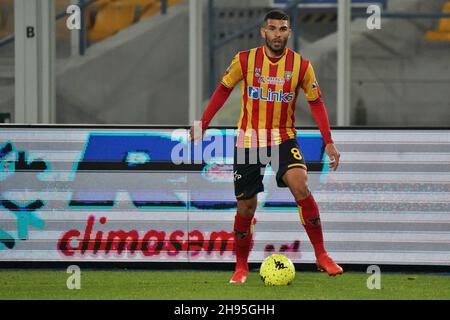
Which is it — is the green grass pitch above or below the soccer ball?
below

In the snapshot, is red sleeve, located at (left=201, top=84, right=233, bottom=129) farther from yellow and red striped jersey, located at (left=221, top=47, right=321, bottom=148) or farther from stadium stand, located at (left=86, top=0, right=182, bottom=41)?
stadium stand, located at (left=86, top=0, right=182, bottom=41)

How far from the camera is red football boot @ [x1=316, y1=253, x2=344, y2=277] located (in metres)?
8.41

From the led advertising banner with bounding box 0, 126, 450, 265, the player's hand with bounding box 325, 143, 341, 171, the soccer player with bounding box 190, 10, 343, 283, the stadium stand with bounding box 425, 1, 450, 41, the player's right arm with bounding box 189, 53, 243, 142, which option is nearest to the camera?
the player's hand with bounding box 325, 143, 341, 171

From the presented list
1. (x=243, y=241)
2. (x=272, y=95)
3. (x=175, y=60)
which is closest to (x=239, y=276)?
(x=243, y=241)

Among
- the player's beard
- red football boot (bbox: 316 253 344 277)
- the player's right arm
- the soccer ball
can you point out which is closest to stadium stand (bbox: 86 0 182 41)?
the player's right arm

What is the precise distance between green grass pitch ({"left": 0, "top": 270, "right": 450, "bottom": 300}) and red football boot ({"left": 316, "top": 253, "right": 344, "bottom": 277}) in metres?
0.11

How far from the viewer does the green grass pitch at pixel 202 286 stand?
7941 mm

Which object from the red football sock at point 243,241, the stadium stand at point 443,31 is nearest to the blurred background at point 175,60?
the stadium stand at point 443,31

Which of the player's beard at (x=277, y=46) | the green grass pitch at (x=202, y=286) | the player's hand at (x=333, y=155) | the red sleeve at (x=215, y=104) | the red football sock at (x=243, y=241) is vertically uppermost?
the player's beard at (x=277, y=46)

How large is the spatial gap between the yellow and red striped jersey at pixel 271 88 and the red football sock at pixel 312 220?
0.49 metres

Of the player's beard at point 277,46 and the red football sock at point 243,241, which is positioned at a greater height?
the player's beard at point 277,46

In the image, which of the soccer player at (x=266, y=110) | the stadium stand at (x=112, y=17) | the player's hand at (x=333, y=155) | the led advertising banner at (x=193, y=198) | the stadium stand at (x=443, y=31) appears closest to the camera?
the player's hand at (x=333, y=155)

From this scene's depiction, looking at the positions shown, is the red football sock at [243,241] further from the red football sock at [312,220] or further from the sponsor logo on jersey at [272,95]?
the sponsor logo on jersey at [272,95]

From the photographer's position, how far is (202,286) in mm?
8469
